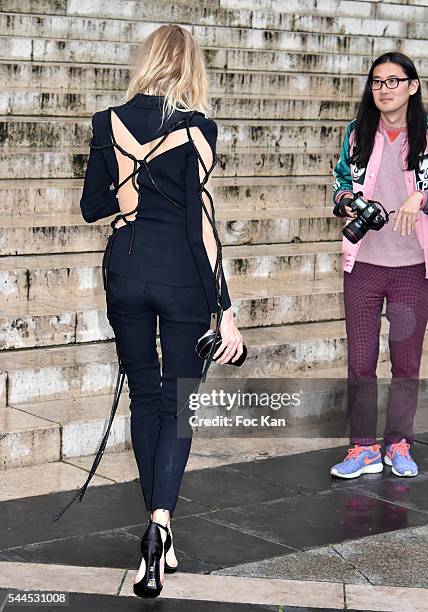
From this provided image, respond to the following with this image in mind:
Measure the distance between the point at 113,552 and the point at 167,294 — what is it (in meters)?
1.18

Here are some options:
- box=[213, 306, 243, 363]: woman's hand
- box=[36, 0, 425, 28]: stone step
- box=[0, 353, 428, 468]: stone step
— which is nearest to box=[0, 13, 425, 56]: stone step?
box=[36, 0, 425, 28]: stone step

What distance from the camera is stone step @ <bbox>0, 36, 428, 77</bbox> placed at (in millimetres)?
11281

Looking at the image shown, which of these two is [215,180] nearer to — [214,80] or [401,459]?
[214,80]

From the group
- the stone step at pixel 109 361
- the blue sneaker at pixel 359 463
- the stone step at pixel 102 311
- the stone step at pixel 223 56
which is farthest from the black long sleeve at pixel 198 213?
the stone step at pixel 223 56

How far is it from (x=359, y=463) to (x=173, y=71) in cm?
259

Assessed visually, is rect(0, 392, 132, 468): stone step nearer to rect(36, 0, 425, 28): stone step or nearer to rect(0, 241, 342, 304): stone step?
rect(0, 241, 342, 304): stone step

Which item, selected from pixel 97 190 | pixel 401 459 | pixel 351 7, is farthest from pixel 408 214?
pixel 351 7

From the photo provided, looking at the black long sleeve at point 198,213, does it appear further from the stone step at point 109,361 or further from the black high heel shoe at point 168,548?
the stone step at point 109,361

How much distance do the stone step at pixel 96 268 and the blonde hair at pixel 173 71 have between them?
11.5ft

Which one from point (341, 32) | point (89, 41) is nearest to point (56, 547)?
point (89, 41)

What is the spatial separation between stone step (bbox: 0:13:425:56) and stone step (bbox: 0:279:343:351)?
3946 millimetres

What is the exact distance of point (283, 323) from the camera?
8.62m

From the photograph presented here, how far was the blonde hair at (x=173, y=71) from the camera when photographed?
4.48m

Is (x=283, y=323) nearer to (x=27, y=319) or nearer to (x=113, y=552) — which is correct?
(x=27, y=319)
